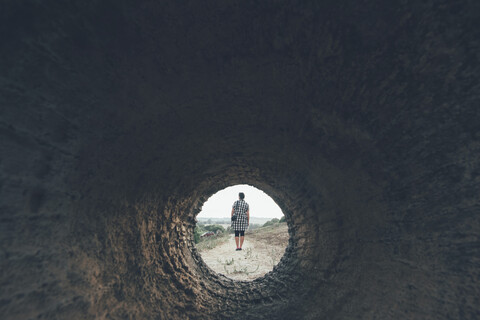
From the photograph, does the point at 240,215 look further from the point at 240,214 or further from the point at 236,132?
the point at 236,132

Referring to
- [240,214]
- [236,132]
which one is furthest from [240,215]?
[236,132]

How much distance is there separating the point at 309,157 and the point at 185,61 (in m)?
1.09

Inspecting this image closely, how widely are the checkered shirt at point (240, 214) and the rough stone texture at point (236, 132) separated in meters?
5.12

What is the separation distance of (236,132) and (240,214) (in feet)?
18.2

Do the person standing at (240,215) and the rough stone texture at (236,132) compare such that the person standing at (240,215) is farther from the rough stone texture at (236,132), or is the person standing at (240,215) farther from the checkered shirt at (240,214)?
the rough stone texture at (236,132)

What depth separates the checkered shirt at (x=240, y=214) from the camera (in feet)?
22.1

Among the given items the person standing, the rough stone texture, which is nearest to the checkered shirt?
the person standing

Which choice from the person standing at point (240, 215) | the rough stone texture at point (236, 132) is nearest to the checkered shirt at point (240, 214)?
the person standing at point (240, 215)

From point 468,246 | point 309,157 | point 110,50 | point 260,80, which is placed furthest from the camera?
point 309,157

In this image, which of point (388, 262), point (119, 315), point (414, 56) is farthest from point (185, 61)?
point (388, 262)

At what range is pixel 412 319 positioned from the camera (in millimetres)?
1217

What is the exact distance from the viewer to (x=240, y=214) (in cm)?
674

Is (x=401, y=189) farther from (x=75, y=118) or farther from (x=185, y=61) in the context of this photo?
(x=75, y=118)

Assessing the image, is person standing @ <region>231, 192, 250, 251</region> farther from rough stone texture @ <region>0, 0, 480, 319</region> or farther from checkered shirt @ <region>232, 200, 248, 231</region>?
rough stone texture @ <region>0, 0, 480, 319</region>
